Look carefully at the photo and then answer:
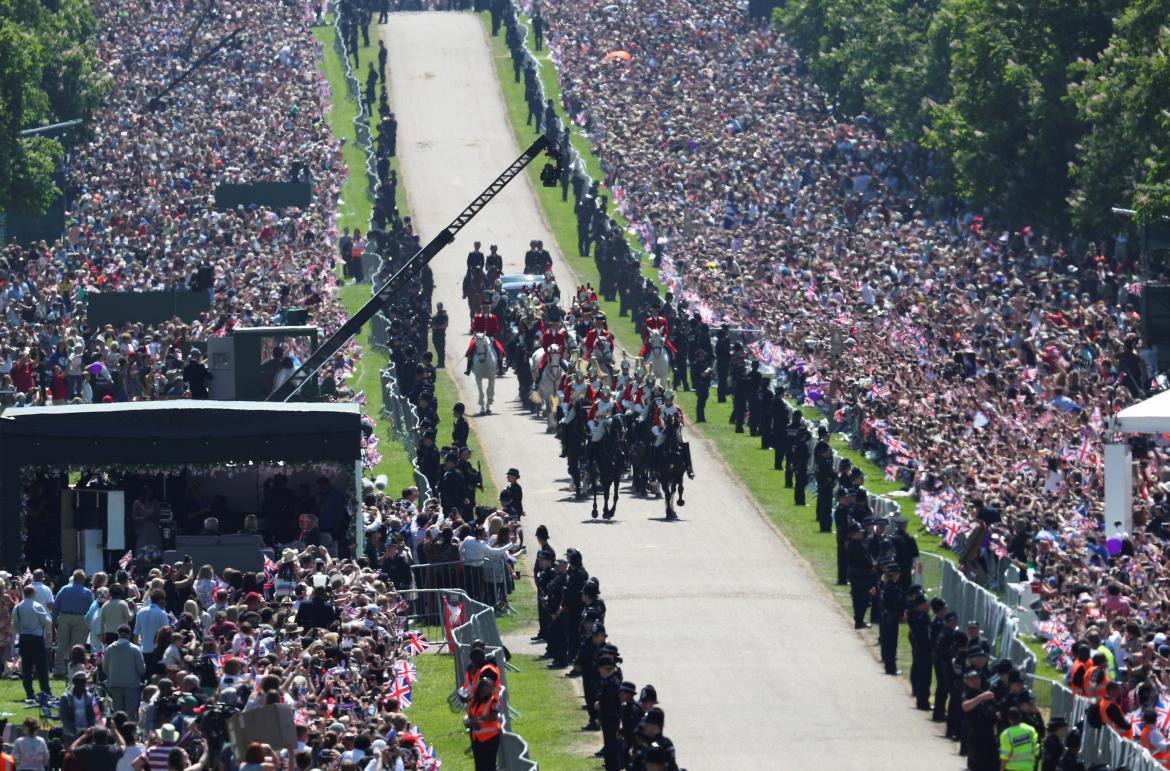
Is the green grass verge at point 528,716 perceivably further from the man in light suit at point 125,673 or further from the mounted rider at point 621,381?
the mounted rider at point 621,381

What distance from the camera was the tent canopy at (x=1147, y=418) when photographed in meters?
38.5

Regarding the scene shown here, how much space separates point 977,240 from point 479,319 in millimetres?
17606

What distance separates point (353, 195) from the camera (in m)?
82.1

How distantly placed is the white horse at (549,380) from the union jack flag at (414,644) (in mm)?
15064

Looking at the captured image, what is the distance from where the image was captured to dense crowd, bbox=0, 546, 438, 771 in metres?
26.8

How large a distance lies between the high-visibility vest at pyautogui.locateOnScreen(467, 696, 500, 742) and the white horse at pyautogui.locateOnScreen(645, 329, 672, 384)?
2452 centimetres

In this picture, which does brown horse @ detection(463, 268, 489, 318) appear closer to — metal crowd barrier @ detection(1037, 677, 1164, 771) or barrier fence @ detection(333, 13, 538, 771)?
barrier fence @ detection(333, 13, 538, 771)

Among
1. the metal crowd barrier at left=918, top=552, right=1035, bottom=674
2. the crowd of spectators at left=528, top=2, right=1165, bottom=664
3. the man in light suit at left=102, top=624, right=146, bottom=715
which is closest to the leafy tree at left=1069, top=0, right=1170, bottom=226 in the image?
the crowd of spectators at left=528, top=2, right=1165, bottom=664

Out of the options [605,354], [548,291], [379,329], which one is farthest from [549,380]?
[379,329]

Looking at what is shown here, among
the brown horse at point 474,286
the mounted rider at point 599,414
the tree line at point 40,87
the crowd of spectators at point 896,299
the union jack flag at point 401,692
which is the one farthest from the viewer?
the tree line at point 40,87

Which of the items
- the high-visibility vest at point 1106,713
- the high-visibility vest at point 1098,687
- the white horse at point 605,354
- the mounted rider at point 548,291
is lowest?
the high-visibility vest at point 1106,713

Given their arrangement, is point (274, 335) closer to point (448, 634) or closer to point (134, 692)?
point (448, 634)

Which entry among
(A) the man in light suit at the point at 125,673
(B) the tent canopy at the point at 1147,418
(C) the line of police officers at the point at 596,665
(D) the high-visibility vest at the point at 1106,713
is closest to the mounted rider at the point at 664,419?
(C) the line of police officers at the point at 596,665

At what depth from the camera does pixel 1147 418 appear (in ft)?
127
